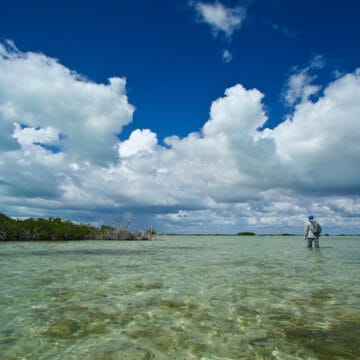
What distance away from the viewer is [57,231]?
3991 cm

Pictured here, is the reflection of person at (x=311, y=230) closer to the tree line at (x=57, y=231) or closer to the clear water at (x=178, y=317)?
the clear water at (x=178, y=317)

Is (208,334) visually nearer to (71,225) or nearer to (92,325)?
(92,325)

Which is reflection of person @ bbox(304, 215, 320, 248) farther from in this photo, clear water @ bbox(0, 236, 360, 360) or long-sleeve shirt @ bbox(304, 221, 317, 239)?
clear water @ bbox(0, 236, 360, 360)

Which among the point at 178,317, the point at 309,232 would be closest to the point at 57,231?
the point at 309,232

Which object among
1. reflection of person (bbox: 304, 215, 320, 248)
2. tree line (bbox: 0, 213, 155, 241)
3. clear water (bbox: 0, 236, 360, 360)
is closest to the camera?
clear water (bbox: 0, 236, 360, 360)

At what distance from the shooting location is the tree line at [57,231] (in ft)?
122

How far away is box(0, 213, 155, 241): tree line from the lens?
1462 inches

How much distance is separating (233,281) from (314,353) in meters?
6.03

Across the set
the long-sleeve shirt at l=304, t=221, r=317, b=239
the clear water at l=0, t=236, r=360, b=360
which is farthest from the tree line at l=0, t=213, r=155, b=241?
the clear water at l=0, t=236, r=360, b=360

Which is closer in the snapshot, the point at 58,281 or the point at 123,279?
the point at 58,281

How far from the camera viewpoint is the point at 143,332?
5.60 m

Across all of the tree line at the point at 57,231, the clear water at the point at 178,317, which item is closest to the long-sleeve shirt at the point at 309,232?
the clear water at the point at 178,317

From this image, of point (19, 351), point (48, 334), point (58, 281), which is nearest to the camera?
point (19, 351)

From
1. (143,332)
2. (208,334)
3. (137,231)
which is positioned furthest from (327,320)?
(137,231)
